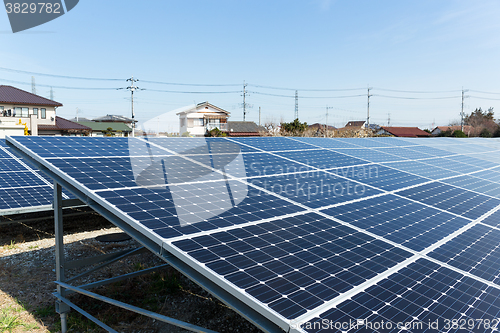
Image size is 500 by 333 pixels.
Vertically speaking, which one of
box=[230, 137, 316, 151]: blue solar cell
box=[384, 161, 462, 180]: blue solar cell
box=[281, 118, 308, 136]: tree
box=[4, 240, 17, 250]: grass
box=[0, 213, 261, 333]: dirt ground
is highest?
box=[281, 118, 308, 136]: tree

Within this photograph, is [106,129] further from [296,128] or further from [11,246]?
[11,246]

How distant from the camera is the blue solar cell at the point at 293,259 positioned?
403 cm

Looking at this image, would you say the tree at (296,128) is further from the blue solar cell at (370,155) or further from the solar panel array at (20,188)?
the solar panel array at (20,188)

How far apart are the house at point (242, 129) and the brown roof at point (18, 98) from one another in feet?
125

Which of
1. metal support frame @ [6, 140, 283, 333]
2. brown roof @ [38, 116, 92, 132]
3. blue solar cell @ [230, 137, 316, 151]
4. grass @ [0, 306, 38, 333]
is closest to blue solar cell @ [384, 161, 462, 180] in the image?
blue solar cell @ [230, 137, 316, 151]

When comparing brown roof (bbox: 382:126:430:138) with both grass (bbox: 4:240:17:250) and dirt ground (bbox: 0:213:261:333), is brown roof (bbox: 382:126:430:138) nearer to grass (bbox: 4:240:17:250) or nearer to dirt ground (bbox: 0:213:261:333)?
dirt ground (bbox: 0:213:261:333)

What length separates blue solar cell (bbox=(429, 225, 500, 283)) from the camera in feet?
17.5

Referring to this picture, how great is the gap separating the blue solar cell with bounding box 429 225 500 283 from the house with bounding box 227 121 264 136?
7213 centimetres

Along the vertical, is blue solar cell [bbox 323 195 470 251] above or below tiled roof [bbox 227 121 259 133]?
below

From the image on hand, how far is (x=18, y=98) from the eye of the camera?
61969 mm

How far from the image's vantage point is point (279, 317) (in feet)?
11.4

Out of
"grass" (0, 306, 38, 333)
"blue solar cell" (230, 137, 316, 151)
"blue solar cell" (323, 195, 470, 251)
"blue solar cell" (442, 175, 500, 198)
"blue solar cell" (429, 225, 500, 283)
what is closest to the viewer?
"blue solar cell" (429, 225, 500, 283)

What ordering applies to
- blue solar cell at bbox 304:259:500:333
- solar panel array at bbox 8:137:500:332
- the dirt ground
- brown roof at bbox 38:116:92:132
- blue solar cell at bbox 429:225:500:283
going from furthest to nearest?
brown roof at bbox 38:116:92:132 → the dirt ground → blue solar cell at bbox 429:225:500:283 → solar panel array at bbox 8:137:500:332 → blue solar cell at bbox 304:259:500:333

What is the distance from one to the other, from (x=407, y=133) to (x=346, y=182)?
96877 millimetres
